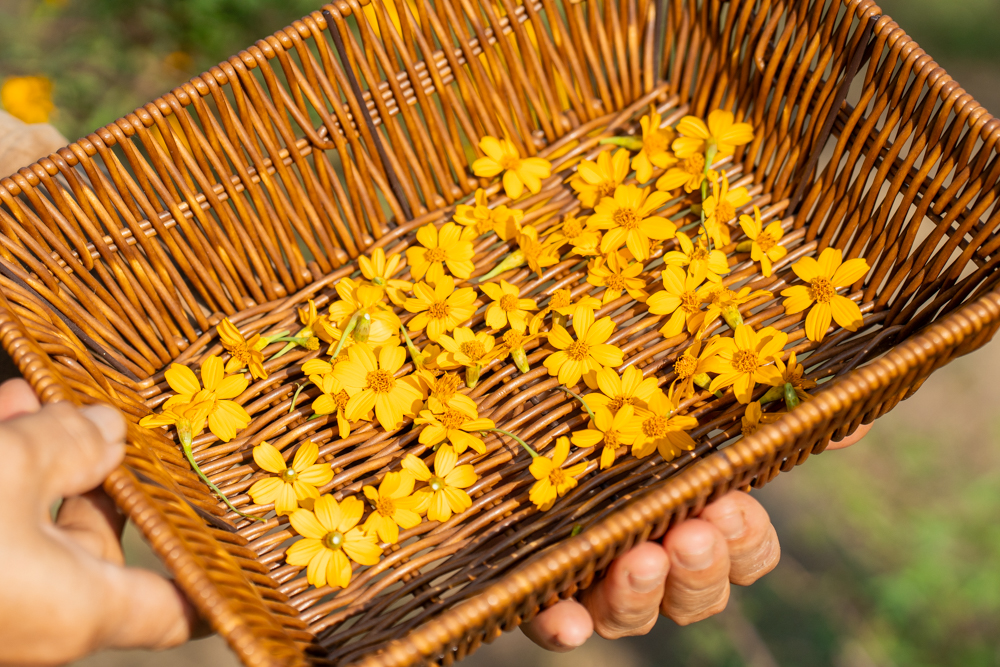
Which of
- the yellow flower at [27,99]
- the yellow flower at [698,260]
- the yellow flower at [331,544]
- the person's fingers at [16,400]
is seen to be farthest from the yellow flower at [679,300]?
the yellow flower at [27,99]

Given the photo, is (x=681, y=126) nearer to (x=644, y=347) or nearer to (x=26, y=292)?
(x=644, y=347)

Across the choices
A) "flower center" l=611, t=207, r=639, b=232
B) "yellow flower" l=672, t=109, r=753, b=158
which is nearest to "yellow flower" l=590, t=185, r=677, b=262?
"flower center" l=611, t=207, r=639, b=232

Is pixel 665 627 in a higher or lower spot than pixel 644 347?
lower

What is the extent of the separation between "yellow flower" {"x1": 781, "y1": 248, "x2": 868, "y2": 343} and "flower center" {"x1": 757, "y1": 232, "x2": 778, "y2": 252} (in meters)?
0.04

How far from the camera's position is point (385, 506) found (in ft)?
2.64

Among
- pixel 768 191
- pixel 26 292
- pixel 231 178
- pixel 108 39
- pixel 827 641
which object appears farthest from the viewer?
pixel 108 39

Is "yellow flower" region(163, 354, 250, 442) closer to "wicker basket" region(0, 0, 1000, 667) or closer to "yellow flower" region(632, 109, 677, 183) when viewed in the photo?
"wicker basket" region(0, 0, 1000, 667)

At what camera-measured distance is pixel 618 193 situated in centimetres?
96

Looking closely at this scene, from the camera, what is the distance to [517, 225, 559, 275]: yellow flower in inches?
37.1

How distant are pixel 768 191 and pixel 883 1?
113 centimetres

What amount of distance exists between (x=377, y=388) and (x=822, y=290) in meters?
0.57

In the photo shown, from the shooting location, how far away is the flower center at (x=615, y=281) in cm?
92

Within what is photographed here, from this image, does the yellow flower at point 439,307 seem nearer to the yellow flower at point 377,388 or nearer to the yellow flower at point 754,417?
the yellow flower at point 377,388

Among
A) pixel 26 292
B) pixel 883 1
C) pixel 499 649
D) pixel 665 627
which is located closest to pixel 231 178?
pixel 26 292
